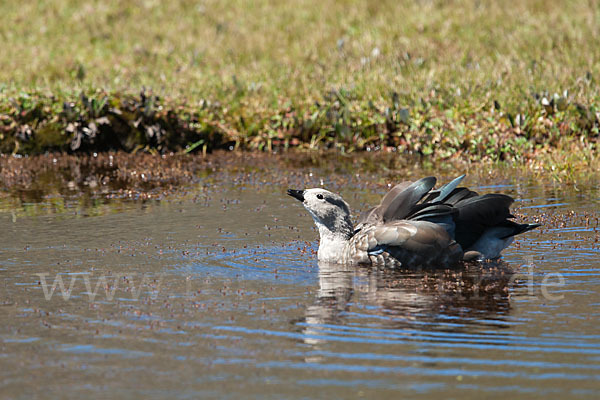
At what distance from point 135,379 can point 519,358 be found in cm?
229

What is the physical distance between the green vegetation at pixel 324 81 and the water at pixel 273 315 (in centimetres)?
414

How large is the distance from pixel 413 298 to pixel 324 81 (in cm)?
1079

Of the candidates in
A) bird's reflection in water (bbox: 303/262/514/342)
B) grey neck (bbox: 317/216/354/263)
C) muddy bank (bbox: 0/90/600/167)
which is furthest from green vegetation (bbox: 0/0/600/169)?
bird's reflection in water (bbox: 303/262/514/342)

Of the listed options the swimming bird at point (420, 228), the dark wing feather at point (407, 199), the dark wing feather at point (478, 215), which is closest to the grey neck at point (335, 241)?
the swimming bird at point (420, 228)

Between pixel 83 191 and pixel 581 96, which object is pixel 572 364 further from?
pixel 581 96

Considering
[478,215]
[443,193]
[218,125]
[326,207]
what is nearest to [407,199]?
[443,193]

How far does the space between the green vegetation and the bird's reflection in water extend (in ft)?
17.7

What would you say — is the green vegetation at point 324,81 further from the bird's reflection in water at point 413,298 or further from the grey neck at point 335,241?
the bird's reflection in water at point 413,298

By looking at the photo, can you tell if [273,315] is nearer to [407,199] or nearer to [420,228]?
[420,228]

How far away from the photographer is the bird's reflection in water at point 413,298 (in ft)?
21.1

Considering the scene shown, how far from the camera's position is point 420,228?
26.9 ft

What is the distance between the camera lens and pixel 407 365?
17.9 feet

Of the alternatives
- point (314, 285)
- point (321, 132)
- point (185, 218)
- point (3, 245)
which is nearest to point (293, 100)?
point (321, 132)

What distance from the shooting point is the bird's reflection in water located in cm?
644
